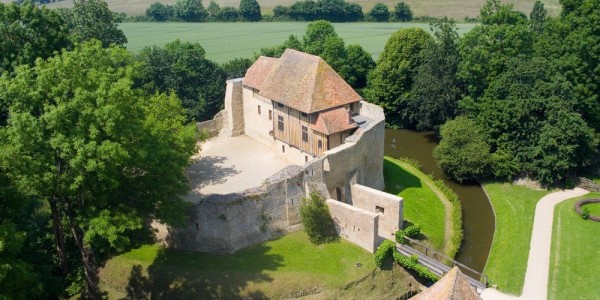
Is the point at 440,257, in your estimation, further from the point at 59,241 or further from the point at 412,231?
the point at 59,241

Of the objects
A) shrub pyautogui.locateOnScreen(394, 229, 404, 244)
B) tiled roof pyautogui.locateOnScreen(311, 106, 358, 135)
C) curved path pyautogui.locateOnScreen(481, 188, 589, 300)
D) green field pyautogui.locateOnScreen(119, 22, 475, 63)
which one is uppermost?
green field pyautogui.locateOnScreen(119, 22, 475, 63)

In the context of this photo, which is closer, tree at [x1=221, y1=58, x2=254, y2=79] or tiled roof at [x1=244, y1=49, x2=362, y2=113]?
tiled roof at [x1=244, y1=49, x2=362, y2=113]

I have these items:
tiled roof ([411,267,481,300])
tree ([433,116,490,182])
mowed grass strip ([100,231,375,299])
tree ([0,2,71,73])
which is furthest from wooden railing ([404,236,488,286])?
tree ([0,2,71,73])

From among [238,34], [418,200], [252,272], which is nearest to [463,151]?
[418,200]

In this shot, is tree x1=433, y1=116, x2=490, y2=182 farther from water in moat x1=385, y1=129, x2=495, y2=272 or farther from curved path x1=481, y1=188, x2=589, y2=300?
curved path x1=481, y1=188, x2=589, y2=300

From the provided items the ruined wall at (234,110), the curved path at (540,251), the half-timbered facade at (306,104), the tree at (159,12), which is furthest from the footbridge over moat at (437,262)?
the tree at (159,12)

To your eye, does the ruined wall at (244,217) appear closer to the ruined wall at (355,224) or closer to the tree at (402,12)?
the ruined wall at (355,224)
